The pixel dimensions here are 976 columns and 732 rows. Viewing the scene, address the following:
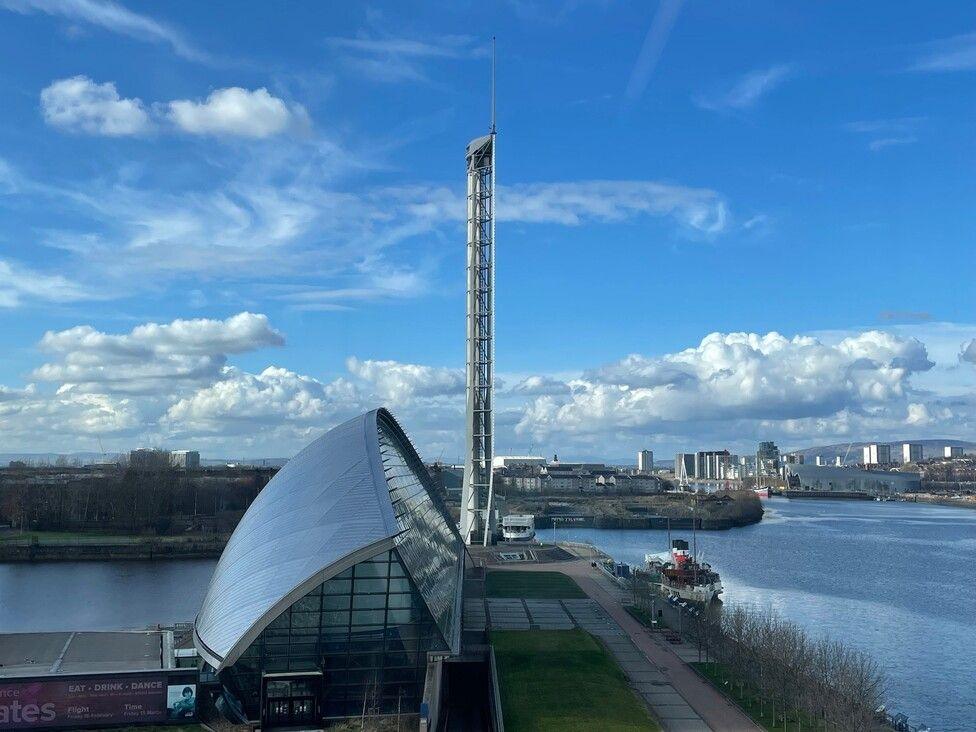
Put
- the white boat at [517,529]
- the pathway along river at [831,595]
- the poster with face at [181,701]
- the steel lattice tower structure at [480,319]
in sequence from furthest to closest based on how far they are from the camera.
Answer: the white boat at [517,529] → the steel lattice tower structure at [480,319] → the pathway along river at [831,595] → the poster with face at [181,701]

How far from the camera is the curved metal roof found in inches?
861

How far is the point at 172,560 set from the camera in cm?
7256

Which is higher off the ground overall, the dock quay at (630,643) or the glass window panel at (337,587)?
the glass window panel at (337,587)

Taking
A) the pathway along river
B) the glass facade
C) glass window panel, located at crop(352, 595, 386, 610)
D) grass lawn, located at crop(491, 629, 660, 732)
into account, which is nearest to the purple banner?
the glass facade

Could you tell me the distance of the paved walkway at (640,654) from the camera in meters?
24.8

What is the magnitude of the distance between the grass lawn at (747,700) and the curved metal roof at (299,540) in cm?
1153

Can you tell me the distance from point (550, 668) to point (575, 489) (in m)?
155

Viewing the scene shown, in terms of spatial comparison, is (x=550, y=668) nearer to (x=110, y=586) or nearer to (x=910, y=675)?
(x=910, y=675)

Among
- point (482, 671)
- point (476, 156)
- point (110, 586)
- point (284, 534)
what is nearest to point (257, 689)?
point (284, 534)

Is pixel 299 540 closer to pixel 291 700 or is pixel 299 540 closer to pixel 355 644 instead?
pixel 355 644

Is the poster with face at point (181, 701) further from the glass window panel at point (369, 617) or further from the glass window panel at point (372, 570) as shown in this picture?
the glass window panel at point (372, 570)

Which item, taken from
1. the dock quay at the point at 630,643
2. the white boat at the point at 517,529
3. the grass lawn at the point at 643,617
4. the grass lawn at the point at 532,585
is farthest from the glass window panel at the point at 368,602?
the white boat at the point at 517,529

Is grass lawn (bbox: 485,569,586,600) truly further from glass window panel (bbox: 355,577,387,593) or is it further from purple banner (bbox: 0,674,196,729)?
purple banner (bbox: 0,674,196,729)

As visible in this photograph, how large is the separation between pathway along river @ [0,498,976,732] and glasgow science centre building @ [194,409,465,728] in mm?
17184
